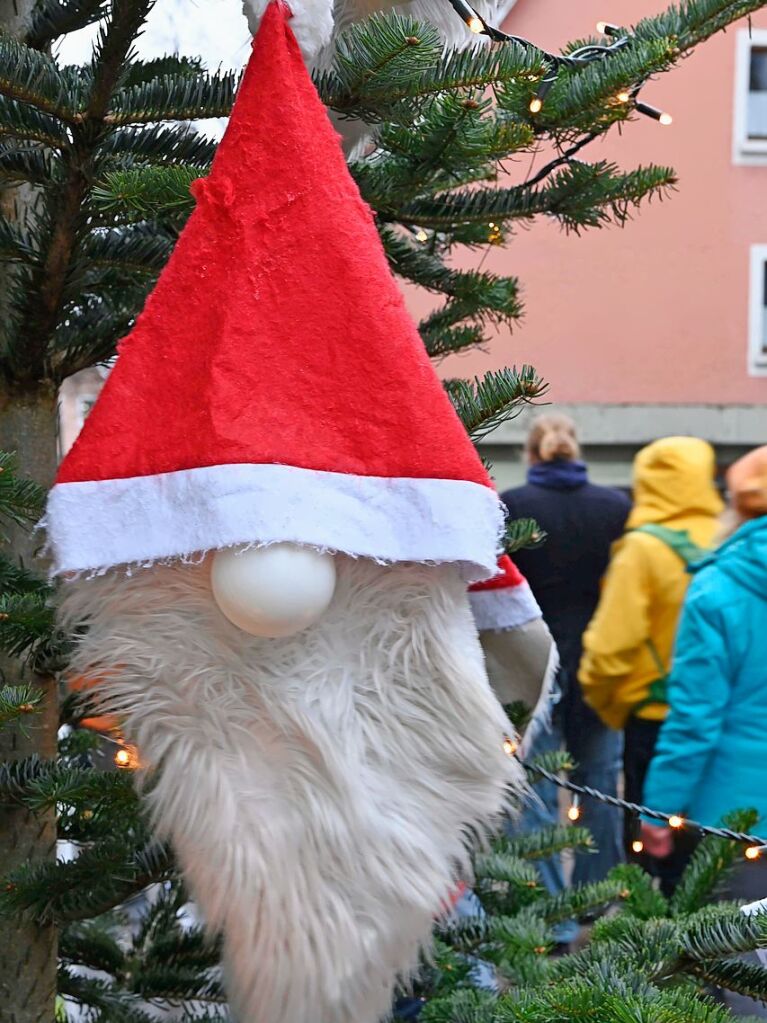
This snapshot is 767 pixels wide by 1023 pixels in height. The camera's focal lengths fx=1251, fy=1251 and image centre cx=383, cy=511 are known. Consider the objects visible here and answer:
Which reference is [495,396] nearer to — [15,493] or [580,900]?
[15,493]

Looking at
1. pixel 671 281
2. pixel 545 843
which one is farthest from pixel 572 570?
pixel 671 281

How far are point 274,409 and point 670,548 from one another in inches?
80.2

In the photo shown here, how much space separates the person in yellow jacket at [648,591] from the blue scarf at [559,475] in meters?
0.33

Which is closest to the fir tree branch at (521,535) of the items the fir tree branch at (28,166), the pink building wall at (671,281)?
the fir tree branch at (28,166)

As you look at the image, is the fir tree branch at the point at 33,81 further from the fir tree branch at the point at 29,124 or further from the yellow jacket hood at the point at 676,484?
the yellow jacket hood at the point at 676,484

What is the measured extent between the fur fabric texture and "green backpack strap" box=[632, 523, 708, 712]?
192 cm

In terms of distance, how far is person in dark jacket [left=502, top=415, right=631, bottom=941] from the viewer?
319 centimetres

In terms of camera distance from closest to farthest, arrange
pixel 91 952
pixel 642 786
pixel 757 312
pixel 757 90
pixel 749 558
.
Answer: pixel 91 952, pixel 749 558, pixel 642 786, pixel 757 90, pixel 757 312

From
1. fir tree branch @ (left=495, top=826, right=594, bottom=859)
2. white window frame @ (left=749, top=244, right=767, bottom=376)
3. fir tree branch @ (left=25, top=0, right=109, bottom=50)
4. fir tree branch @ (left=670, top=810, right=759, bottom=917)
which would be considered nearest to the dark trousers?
fir tree branch @ (left=495, top=826, right=594, bottom=859)

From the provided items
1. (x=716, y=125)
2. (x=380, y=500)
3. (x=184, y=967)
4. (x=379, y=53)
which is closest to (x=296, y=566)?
(x=380, y=500)

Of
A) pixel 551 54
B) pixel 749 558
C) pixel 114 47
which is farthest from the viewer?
pixel 749 558

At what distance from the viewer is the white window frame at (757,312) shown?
7.66 metres

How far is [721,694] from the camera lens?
2193 millimetres

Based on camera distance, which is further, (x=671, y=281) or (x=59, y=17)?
(x=671, y=281)
